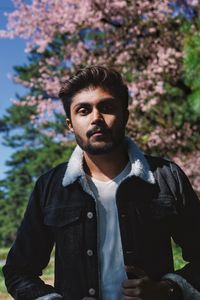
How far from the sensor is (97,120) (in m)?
1.83

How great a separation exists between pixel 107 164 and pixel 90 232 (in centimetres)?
25

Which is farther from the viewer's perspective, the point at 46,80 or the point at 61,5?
the point at 46,80

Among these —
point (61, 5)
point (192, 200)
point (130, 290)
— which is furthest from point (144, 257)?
point (61, 5)

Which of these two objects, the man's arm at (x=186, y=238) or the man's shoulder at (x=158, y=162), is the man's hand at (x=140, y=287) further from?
the man's shoulder at (x=158, y=162)

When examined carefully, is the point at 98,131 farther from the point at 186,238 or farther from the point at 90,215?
the point at 186,238

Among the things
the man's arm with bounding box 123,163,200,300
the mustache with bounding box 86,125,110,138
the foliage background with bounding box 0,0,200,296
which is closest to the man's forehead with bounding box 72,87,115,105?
the mustache with bounding box 86,125,110,138

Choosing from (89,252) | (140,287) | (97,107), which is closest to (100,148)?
(97,107)

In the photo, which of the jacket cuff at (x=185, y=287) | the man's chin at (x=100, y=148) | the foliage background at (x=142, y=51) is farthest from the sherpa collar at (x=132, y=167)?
the foliage background at (x=142, y=51)

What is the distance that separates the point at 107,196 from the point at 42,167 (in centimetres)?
3036

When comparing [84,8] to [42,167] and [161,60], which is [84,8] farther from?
[42,167]

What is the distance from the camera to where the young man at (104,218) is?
5.80 ft

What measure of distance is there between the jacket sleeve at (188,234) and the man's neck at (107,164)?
0.71ft

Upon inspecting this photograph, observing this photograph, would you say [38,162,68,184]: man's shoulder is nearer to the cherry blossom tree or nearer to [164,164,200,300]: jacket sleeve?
[164,164,200,300]: jacket sleeve

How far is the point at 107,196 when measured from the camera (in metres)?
1.85
